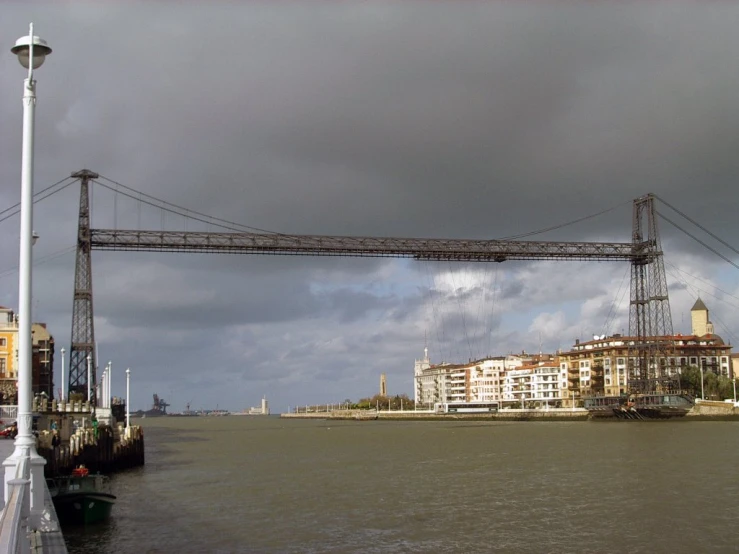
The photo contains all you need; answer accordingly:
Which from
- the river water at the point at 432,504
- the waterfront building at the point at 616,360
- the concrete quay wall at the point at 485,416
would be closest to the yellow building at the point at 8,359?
the river water at the point at 432,504

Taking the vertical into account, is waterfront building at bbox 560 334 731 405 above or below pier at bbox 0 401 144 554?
above

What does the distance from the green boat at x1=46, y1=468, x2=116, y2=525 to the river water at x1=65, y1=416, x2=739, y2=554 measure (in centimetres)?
47

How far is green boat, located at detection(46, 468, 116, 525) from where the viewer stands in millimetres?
22234

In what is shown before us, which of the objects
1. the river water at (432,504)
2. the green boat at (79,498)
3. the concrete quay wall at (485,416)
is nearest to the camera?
the river water at (432,504)

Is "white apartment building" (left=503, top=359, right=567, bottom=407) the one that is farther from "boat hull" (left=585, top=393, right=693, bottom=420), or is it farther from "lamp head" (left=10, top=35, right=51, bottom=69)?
"lamp head" (left=10, top=35, right=51, bottom=69)

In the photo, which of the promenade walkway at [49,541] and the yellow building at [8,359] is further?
the yellow building at [8,359]

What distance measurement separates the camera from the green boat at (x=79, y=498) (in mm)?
22234

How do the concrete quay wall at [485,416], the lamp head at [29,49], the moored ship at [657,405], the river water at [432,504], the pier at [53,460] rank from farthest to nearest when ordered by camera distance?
1. the concrete quay wall at [485,416]
2. the moored ship at [657,405]
3. the river water at [432,504]
4. the lamp head at [29,49]
5. the pier at [53,460]

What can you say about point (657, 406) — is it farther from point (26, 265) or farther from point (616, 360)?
point (26, 265)

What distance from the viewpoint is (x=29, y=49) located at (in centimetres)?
1089

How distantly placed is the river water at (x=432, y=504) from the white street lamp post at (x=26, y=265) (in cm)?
953

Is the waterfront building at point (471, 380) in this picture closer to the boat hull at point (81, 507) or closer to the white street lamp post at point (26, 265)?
the boat hull at point (81, 507)

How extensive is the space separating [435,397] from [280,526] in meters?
170

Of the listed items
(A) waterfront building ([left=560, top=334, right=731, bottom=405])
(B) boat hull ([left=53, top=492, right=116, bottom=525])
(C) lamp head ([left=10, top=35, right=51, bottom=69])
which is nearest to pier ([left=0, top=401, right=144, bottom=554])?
(B) boat hull ([left=53, top=492, right=116, bottom=525])
